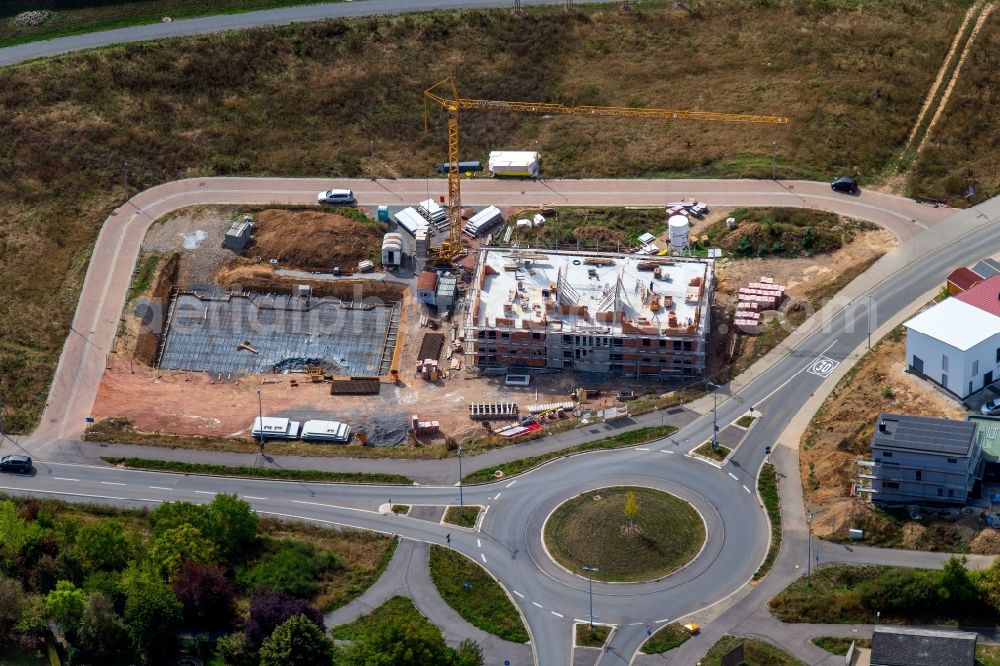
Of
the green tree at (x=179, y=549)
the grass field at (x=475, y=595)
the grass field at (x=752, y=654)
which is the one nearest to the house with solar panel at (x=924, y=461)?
the grass field at (x=752, y=654)

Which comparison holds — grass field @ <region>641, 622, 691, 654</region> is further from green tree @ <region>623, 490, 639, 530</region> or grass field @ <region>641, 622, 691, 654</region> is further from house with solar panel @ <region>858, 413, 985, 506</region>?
house with solar panel @ <region>858, 413, 985, 506</region>

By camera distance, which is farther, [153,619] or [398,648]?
[153,619]

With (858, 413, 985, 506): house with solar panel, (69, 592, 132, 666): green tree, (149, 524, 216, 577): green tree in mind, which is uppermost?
(858, 413, 985, 506): house with solar panel

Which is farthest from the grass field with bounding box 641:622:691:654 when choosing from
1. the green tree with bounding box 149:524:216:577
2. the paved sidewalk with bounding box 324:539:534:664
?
the green tree with bounding box 149:524:216:577

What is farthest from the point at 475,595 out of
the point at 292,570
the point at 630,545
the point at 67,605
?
the point at 67,605

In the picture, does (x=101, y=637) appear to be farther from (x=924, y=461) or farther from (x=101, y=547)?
(x=924, y=461)

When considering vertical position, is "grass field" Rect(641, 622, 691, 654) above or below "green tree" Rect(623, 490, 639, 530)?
below

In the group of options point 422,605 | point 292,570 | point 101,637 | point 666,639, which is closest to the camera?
point 666,639

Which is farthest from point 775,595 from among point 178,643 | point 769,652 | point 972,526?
point 178,643
